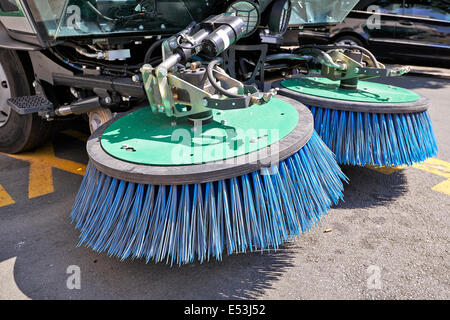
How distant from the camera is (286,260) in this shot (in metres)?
1.73

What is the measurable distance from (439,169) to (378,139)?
791 millimetres

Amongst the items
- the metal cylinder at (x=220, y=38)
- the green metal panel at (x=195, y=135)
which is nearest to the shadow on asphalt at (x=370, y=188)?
the green metal panel at (x=195, y=135)

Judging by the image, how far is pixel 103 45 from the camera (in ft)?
7.61

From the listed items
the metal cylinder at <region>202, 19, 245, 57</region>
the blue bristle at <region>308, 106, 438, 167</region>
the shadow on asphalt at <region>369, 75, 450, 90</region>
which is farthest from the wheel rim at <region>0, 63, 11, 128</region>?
the shadow on asphalt at <region>369, 75, 450, 90</region>

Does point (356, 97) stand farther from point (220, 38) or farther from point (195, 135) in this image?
point (195, 135)

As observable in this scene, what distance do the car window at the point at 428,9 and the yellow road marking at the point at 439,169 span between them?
3.89m

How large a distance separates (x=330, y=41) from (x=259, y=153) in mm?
5397

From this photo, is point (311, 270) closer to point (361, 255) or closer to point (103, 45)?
point (361, 255)

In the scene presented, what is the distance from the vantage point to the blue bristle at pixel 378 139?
2.22 meters

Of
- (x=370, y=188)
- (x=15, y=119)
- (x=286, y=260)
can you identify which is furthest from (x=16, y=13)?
(x=370, y=188)

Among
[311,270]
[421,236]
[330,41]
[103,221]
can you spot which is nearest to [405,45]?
[330,41]
